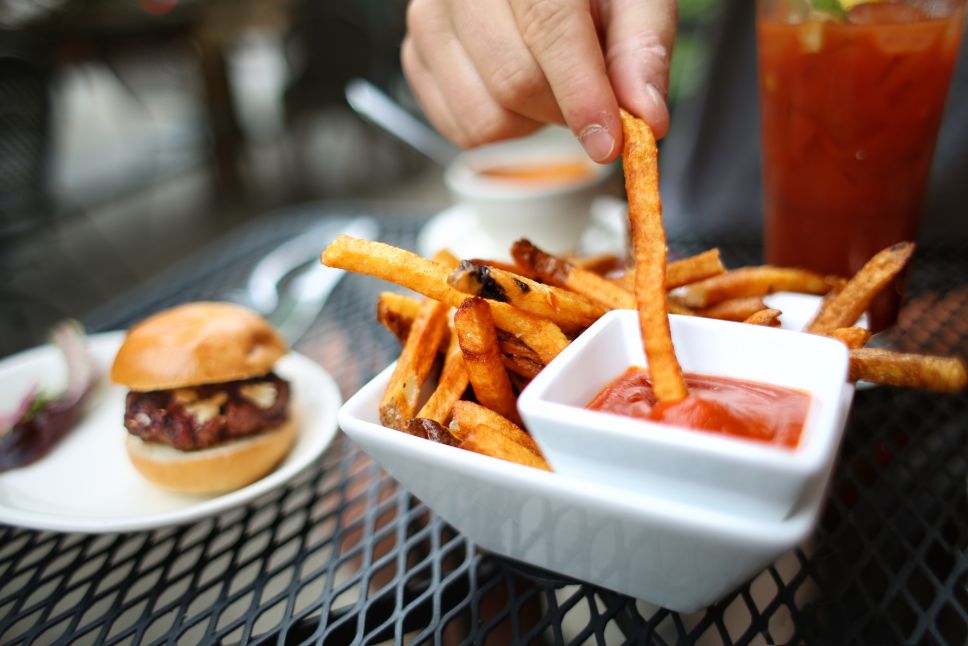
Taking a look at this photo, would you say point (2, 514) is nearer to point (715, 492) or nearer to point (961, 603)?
point (715, 492)

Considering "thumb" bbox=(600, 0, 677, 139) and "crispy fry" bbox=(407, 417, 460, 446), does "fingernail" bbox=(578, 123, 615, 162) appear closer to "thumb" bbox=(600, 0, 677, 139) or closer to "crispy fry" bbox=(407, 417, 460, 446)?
"thumb" bbox=(600, 0, 677, 139)

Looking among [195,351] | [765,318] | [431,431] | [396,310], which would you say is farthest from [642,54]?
[195,351]

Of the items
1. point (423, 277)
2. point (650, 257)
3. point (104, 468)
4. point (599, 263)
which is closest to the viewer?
point (650, 257)

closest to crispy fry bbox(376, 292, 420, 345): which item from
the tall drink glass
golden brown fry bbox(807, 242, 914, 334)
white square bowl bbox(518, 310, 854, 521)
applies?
white square bowl bbox(518, 310, 854, 521)

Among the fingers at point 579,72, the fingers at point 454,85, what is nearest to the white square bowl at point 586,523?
the fingers at point 579,72

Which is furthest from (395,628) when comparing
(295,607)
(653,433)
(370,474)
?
(653,433)

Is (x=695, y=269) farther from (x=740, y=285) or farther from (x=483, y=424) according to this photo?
(x=483, y=424)
